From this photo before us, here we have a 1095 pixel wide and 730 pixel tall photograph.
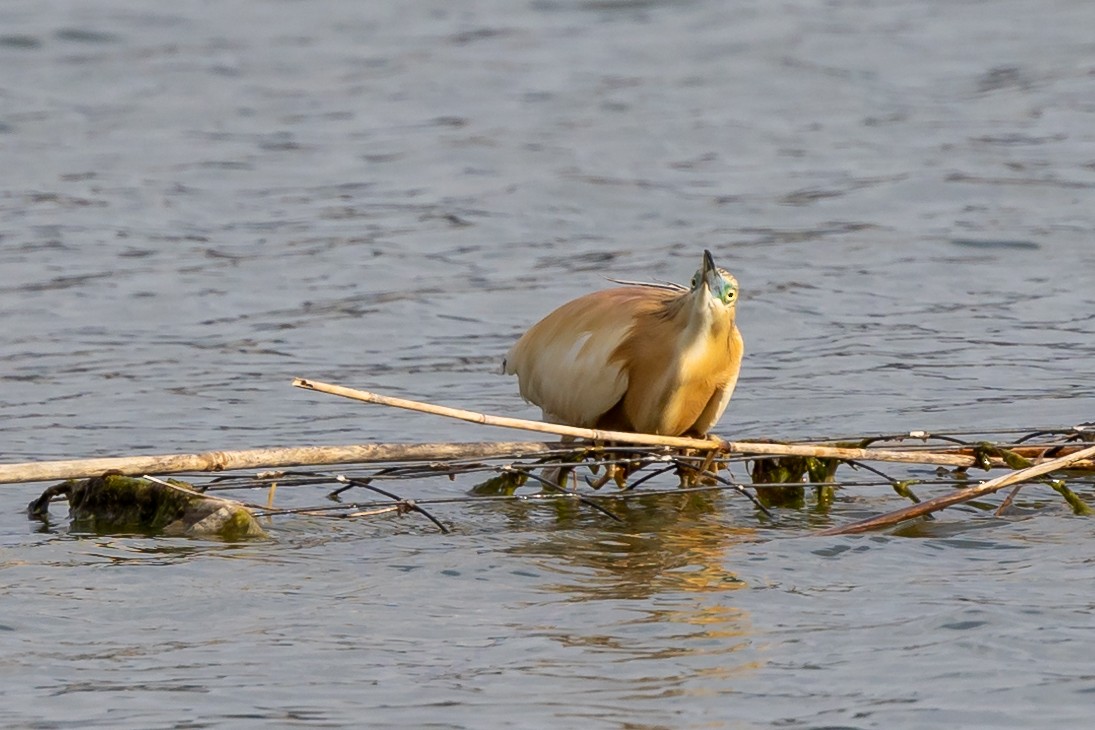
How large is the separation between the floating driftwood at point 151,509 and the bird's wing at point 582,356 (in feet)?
3.91

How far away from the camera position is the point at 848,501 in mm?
7008

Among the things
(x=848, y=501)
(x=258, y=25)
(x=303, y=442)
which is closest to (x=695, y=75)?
(x=258, y=25)

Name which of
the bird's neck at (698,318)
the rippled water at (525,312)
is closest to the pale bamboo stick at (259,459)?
the rippled water at (525,312)

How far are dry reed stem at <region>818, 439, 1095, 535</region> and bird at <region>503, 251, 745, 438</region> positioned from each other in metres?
0.66

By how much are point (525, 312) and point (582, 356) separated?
471 cm

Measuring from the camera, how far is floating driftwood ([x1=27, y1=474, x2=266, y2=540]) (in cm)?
629

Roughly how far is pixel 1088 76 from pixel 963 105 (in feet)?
4.85

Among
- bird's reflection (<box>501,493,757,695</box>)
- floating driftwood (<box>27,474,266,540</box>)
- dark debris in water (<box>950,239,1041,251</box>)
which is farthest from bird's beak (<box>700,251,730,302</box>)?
dark debris in water (<box>950,239,1041,251</box>)

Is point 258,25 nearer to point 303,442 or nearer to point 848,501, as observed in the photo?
point 303,442

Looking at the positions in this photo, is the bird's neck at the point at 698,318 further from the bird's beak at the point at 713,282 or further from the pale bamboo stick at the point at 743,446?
the pale bamboo stick at the point at 743,446

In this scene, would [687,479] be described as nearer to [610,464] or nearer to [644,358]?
[610,464]

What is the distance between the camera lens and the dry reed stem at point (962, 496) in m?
5.87

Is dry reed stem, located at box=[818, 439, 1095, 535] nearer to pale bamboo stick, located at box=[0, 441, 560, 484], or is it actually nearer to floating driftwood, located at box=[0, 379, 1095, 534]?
floating driftwood, located at box=[0, 379, 1095, 534]

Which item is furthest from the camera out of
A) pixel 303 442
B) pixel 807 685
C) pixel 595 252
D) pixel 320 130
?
pixel 320 130
